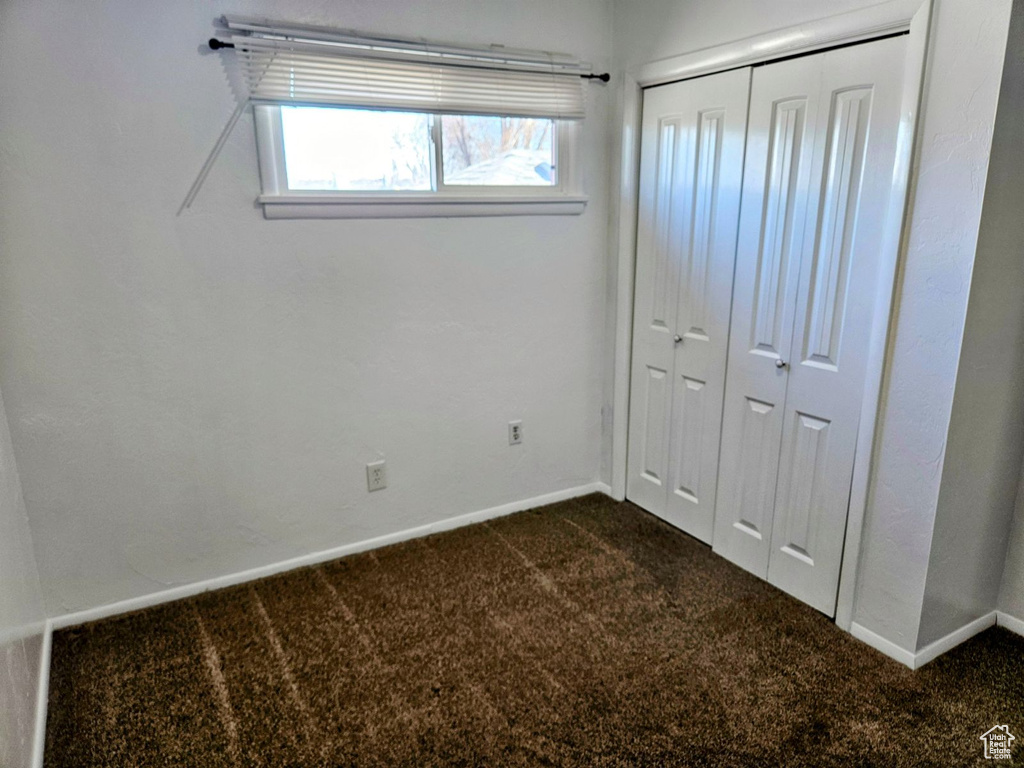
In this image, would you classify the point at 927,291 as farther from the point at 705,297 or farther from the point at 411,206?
the point at 411,206

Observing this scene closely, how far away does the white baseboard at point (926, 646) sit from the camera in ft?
6.49

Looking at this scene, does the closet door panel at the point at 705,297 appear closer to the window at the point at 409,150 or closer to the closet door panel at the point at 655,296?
the closet door panel at the point at 655,296

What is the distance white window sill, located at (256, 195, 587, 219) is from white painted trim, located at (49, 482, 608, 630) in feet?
4.23

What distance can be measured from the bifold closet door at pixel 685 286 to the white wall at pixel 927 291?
322mm

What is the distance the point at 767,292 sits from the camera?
226 centimetres

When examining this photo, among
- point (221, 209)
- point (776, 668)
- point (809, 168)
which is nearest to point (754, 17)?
point (809, 168)

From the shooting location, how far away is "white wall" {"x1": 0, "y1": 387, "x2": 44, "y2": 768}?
1.41 meters

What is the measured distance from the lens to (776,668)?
6.48 feet

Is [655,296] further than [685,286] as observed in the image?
Yes

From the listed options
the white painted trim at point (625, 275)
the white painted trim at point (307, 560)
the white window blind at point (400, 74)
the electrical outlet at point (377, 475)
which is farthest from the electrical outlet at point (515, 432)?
the white window blind at point (400, 74)

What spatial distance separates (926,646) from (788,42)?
190cm

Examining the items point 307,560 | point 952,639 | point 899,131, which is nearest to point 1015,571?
point 952,639

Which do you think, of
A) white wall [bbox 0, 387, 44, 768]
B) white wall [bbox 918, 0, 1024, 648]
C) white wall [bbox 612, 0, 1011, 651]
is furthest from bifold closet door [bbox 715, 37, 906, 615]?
white wall [bbox 0, 387, 44, 768]

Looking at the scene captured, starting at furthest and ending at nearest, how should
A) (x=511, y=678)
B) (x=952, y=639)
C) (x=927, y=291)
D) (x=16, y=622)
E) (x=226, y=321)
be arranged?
(x=226, y=321)
(x=952, y=639)
(x=511, y=678)
(x=927, y=291)
(x=16, y=622)
